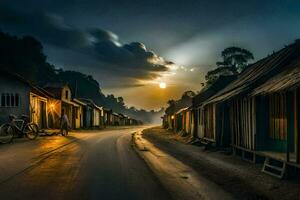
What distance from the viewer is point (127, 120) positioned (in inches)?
4774

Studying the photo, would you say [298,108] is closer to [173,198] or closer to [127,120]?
[173,198]

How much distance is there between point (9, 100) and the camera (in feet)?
107

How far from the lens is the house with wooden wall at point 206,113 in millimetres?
26547

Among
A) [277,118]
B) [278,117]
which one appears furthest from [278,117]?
[277,118]

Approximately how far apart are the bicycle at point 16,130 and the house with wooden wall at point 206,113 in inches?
456

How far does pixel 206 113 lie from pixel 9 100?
1566 centimetres

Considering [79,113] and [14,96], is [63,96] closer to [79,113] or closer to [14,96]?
[79,113]

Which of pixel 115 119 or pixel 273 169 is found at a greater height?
pixel 273 169

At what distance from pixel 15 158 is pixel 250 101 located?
10003 millimetres

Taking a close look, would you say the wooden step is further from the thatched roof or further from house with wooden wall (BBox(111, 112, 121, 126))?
house with wooden wall (BBox(111, 112, 121, 126))

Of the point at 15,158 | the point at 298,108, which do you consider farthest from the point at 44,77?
the point at 298,108

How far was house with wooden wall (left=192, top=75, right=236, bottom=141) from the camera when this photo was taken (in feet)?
87.1

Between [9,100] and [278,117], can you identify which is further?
[9,100]

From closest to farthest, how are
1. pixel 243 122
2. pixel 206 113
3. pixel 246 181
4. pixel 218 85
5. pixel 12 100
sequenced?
pixel 246 181
pixel 243 122
pixel 206 113
pixel 218 85
pixel 12 100
